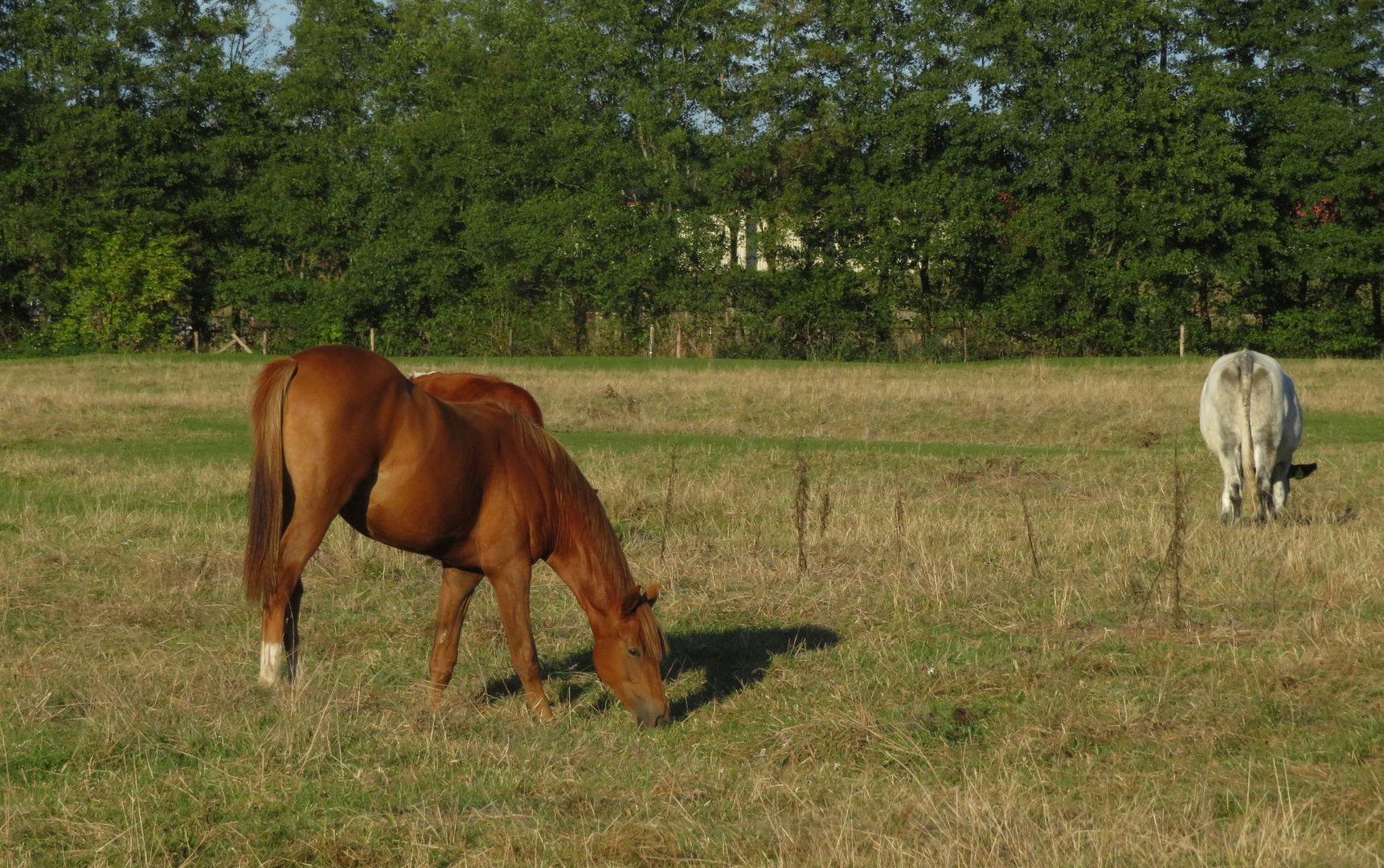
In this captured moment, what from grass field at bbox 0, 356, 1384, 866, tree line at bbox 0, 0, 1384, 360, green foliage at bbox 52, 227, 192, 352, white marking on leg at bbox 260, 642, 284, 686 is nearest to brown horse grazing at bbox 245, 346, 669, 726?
white marking on leg at bbox 260, 642, 284, 686

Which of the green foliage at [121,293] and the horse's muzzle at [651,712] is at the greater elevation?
the green foliage at [121,293]

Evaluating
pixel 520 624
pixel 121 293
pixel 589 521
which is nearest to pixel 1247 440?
pixel 589 521

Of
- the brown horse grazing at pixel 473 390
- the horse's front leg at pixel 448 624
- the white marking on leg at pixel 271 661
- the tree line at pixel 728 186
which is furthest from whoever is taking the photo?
the tree line at pixel 728 186

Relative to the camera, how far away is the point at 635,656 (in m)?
6.56

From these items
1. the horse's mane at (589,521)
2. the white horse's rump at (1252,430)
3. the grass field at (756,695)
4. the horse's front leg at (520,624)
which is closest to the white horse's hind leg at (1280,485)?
the white horse's rump at (1252,430)

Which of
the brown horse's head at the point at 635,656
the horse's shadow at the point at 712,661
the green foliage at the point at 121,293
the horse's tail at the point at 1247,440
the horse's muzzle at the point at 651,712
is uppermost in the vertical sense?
the green foliage at the point at 121,293

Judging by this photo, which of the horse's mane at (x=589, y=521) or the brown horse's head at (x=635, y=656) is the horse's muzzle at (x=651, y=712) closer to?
the brown horse's head at (x=635, y=656)

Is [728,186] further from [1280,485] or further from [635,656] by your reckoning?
[635,656]

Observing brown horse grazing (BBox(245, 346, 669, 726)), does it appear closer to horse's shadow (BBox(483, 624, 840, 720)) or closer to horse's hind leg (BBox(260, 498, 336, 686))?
horse's hind leg (BBox(260, 498, 336, 686))

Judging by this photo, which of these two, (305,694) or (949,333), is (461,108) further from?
(305,694)

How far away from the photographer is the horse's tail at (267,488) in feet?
20.7

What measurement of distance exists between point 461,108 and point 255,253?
9.24m

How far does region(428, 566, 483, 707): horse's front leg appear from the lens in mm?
6801

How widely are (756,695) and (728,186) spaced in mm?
38203
